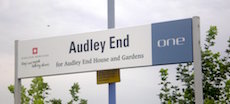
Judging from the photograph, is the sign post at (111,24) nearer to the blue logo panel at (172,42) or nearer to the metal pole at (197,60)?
the blue logo panel at (172,42)

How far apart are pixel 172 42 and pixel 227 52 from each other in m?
2.90

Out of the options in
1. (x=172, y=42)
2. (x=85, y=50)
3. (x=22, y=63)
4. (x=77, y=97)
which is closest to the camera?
(x=172, y=42)

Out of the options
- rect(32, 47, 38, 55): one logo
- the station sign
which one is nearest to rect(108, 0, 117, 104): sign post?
the station sign

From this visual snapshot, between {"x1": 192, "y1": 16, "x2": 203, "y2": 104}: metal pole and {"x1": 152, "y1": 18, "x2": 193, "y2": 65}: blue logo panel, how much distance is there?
0.29ft

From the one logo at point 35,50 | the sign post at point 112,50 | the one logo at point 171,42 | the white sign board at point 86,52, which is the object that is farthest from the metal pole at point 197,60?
the one logo at point 35,50

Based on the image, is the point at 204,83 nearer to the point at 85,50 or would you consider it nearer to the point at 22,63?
the point at 85,50

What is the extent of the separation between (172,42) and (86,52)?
74.8 inches

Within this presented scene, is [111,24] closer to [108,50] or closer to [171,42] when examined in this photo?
[108,50]

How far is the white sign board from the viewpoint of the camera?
11.6 meters

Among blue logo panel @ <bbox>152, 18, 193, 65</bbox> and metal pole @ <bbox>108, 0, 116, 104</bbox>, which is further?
metal pole @ <bbox>108, 0, 116, 104</bbox>

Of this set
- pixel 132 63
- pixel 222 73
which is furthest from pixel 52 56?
pixel 222 73

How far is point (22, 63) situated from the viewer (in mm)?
13031

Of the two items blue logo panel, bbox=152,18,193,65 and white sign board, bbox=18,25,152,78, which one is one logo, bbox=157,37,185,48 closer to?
blue logo panel, bbox=152,18,193,65

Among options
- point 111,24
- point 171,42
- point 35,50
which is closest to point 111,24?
point 111,24
